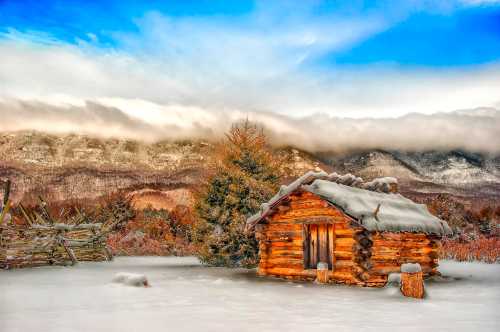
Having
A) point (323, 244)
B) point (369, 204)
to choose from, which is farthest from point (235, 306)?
point (369, 204)

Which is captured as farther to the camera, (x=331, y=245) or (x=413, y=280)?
(x=331, y=245)

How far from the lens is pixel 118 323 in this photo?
1022 centimetres

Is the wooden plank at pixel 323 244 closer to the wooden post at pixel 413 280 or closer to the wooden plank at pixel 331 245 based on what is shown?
the wooden plank at pixel 331 245

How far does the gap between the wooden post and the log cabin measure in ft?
9.80

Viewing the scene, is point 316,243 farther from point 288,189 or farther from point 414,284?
point 414,284

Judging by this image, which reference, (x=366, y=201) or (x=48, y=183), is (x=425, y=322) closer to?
(x=366, y=201)

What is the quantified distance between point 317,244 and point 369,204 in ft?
7.82

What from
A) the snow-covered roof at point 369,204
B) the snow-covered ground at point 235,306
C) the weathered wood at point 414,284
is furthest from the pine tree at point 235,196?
the weathered wood at point 414,284

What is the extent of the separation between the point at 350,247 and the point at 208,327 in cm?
929

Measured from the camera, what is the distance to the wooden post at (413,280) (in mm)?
14391

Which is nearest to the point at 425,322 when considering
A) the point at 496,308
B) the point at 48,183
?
the point at 496,308

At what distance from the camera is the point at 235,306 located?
1262 centimetres

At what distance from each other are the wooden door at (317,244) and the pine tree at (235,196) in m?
6.28

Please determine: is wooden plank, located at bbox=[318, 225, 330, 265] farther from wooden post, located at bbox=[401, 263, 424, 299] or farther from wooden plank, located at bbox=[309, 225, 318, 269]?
wooden post, located at bbox=[401, 263, 424, 299]
